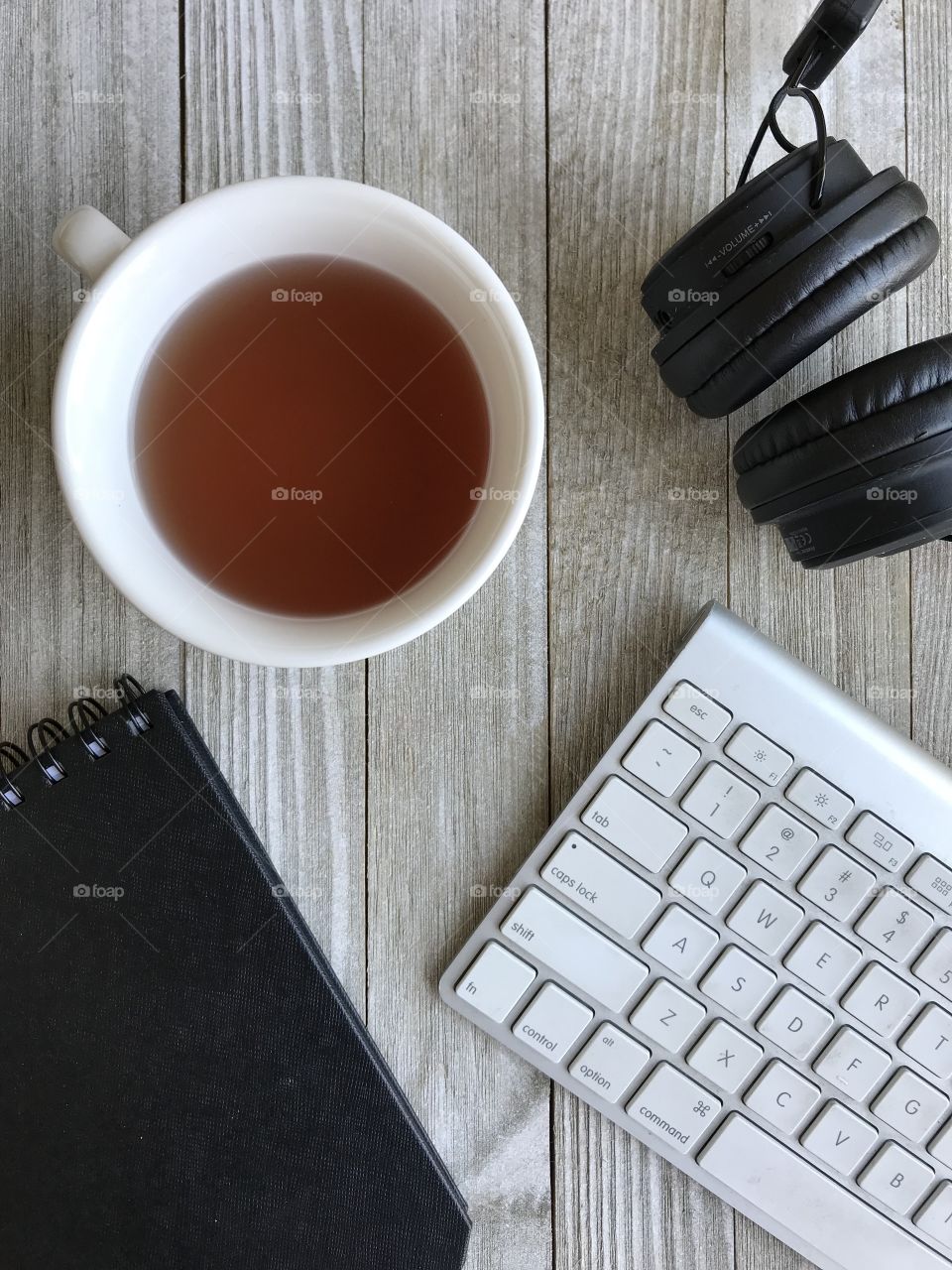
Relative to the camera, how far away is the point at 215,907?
0.62 m

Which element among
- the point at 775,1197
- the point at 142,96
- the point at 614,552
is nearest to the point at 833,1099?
the point at 775,1197

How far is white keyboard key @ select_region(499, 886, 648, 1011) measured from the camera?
1.98ft

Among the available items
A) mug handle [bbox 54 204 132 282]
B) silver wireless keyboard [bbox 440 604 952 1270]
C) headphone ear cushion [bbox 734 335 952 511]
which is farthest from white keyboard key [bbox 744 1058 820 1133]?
mug handle [bbox 54 204 132 282]

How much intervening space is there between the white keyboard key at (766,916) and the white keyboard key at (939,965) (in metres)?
0.08

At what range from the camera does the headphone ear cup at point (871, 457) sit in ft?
1.75

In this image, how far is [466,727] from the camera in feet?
2.13

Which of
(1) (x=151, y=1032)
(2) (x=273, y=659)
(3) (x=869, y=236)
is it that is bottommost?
(1) (x=151, y=1032)

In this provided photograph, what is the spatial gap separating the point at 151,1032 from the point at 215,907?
0.09m

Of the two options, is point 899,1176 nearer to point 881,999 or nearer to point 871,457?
point 881,999

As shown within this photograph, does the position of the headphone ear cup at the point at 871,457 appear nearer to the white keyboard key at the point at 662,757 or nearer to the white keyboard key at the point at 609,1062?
the white keyboard key at the point at 662,757

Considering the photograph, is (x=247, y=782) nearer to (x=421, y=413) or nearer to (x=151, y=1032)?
(x=151, y=1032)

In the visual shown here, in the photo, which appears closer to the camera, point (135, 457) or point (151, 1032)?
point (135, 457)

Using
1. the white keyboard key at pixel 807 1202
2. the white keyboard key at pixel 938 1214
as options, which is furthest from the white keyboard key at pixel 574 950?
the white keyboard key at pixel 938 1214

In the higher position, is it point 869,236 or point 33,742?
point 869,236
